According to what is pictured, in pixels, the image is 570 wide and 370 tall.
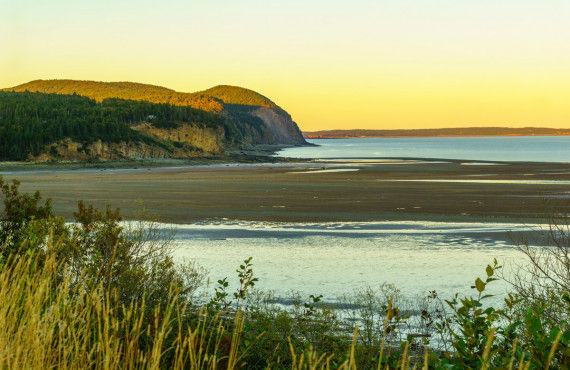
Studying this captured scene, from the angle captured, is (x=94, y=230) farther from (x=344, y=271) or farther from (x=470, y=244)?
(x=470, y=244)

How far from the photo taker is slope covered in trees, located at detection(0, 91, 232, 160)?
334 ft

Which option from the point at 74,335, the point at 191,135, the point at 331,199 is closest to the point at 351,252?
the point at 74,335

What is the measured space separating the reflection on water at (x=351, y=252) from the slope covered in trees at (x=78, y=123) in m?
83.3

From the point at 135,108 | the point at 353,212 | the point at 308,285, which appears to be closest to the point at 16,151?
the point at 135,108

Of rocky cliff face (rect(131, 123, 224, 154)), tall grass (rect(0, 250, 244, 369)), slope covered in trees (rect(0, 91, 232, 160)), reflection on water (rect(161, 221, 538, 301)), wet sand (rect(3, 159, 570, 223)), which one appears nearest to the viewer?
tall grass (rect(0, 250, 244, 369))

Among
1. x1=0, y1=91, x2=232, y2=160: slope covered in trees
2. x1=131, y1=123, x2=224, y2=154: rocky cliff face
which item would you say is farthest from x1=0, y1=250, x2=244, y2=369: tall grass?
x1=131, y1=123, x2=224, y2=154: rocky cliff face

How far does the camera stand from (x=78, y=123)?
393ft

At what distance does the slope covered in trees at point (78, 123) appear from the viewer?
10175cm

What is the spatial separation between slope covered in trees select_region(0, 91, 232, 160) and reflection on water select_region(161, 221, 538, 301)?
83.3 meters

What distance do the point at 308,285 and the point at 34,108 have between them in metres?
152

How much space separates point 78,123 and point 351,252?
11013cm

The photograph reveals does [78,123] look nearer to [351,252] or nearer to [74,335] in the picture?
[351,252]

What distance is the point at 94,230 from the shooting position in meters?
11.1

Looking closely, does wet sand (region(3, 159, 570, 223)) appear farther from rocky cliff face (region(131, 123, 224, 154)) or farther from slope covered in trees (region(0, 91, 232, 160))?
rocky cliff face (region(131, 123, 224, 154))
